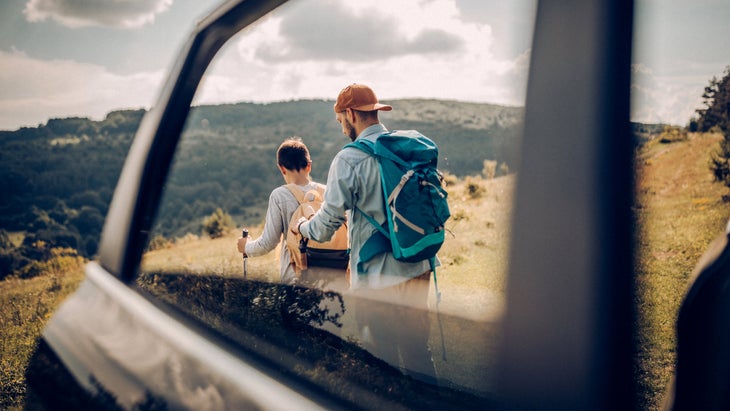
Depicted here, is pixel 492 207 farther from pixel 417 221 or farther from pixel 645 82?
pixel 417 221

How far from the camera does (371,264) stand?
1.47 meters

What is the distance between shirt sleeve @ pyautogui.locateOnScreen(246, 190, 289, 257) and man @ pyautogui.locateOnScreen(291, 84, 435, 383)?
0.12m

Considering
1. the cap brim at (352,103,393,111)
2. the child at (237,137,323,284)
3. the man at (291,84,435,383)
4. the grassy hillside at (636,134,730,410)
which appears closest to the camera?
the grassy hillside at (636,134,730,410)

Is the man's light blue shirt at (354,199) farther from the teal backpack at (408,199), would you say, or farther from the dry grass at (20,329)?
the dry grass at (20,329)

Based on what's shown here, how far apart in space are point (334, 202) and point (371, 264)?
1.41 ft

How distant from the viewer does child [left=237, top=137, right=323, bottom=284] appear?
1572 millimetres

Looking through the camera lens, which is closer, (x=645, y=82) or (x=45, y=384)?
(x=645, y=82)

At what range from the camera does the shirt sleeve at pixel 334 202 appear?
5.80 feet

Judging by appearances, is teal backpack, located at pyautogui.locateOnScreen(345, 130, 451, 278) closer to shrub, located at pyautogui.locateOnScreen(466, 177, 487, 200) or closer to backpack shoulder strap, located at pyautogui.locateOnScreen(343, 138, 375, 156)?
backpack shoulder strap, located at pyautogui.locateOnScreen(343, 138, 375, 156)

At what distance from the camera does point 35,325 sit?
6.01 metres

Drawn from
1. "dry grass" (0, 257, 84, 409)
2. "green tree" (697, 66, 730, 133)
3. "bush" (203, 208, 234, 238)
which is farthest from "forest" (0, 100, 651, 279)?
"dry grass" (0, 257, 84, 409)

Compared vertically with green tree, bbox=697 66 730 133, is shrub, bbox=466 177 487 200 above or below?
below

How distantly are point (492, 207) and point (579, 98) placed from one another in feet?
0.74

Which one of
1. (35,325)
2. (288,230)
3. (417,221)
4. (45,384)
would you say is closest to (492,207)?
(417,221)
